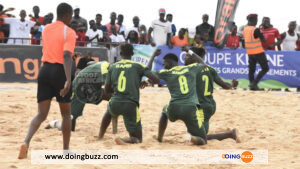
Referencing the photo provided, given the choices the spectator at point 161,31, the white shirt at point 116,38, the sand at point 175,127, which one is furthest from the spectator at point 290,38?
the white shirt at point 116,38

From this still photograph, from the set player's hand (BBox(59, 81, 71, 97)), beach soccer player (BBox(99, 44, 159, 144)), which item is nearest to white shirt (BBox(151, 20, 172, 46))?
beach soccer player (BBox(99, 44, 159, 144))

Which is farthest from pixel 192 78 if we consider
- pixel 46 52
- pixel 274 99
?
pixel 274 99

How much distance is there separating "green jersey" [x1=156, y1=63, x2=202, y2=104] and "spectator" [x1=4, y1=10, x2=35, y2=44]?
31.4ft

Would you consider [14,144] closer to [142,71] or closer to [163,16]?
[142,71]

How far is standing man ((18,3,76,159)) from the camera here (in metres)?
5.27

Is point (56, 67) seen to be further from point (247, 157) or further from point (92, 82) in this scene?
point (247, 157)

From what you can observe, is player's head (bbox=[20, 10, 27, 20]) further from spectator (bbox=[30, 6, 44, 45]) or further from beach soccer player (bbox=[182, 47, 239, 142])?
beach soccer player (bbox=[182, 47, 239, 142])

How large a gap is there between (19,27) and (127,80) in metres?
9.69

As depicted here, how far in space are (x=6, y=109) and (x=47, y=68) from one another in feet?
15.2

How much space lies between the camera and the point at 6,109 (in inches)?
377

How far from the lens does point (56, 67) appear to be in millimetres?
5363

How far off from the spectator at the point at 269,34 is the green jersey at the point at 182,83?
8.73 meters

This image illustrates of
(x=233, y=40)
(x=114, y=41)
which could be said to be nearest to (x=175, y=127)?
(x=233, y=40)

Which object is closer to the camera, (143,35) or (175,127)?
(175,127)
